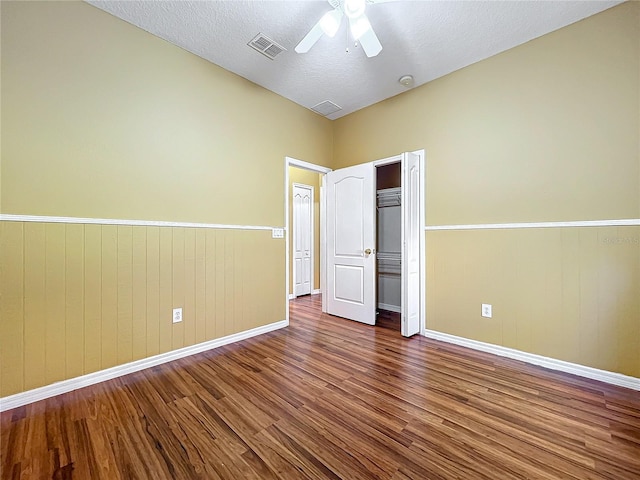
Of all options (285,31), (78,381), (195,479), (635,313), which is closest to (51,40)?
(285,31)

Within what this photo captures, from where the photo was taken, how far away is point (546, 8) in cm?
210

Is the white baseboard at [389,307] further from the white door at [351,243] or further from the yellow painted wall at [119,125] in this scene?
the yellow painted wall at [119,125]

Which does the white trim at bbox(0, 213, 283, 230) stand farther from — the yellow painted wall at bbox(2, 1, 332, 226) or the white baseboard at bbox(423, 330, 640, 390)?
the white baseboard at bbox(423, 330, 640, 390)

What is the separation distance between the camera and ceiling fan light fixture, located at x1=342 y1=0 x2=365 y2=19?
1.84 m

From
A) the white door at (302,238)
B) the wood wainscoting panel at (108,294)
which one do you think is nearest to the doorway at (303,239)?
the white door at (302,238)

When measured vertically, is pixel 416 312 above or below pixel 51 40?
below

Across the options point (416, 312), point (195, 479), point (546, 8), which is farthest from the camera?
point (416, 312)

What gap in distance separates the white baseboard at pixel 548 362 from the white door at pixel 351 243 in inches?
38.5

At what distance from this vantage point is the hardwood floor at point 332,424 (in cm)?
131

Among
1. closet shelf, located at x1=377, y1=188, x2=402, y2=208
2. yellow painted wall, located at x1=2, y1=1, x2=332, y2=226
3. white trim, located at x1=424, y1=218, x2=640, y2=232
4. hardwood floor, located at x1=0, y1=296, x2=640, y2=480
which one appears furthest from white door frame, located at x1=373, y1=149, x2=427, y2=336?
yellow painted wall, located at x1=2, y1=1, x2=332, y2=226

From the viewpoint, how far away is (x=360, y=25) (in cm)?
194

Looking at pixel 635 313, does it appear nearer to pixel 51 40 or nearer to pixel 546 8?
pixel 546 8

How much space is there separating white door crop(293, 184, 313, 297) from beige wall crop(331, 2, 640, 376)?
8.38 ft

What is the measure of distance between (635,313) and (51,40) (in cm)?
464
